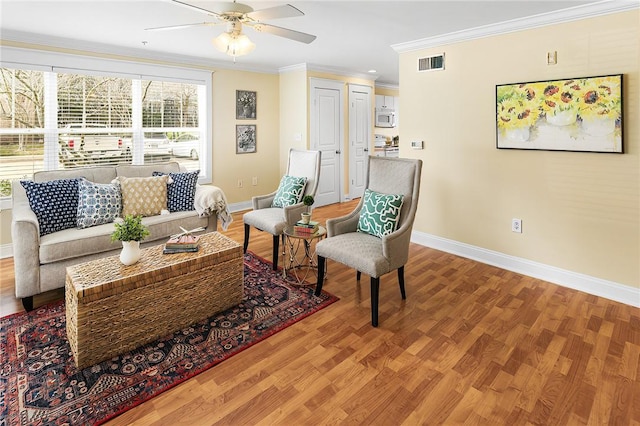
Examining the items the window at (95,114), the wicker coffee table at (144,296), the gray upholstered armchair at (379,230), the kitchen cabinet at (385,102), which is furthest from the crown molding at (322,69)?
the wicker coffee table at (144,296)

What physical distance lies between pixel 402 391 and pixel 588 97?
2770 mm

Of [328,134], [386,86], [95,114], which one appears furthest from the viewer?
[386,86]

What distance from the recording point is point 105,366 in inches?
85.4

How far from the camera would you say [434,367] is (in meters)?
2.19

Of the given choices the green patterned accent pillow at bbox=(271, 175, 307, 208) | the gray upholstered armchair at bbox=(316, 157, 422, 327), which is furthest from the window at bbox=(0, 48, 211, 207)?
the gray upholstered armchair at bbox=(316, 157, 422, 327)

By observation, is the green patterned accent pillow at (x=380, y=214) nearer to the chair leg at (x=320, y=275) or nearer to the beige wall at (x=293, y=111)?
the chair leg at (x=320, y=275)

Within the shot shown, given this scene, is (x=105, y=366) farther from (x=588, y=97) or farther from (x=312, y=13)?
(x=588, y=97)

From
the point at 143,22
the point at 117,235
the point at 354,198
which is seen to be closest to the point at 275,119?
the point at 354,198

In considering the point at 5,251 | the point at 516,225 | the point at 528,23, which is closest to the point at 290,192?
the point at 516,225

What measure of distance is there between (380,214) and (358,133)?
13.9 feet

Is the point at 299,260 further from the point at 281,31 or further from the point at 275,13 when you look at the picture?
the point at 275,13

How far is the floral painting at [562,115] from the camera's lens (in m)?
2.94

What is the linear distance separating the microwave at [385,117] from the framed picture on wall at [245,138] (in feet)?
9.14

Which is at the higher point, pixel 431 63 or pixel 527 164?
pixel 431 63
